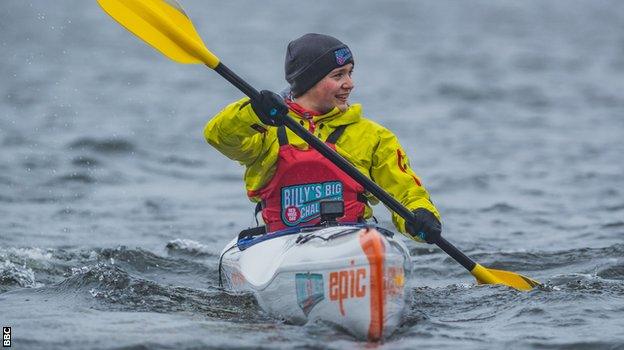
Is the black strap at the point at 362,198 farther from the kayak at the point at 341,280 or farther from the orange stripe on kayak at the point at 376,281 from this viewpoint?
the orange stripe on kayak at the point at 376,281

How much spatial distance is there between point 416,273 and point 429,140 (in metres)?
8.32

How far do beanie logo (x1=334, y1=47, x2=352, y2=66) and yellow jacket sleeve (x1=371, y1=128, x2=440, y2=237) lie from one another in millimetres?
470

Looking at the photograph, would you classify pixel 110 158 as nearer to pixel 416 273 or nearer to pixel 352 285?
pixel 416 273

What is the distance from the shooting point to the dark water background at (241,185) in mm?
6023

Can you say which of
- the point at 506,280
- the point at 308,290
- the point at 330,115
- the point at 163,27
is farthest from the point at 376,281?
the point at 163,27

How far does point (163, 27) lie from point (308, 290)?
6.41 feet

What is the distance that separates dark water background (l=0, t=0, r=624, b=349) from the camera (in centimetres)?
602

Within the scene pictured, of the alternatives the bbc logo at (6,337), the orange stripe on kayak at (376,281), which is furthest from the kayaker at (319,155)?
the bbc logo at (6,337)

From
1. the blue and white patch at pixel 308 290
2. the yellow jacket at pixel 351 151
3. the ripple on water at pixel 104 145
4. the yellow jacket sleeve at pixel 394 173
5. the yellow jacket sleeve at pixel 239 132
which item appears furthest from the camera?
the ripple on water at pixel 104 145

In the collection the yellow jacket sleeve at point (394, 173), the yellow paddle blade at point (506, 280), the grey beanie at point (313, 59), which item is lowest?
the yellow paddle blade at point (506, 280)

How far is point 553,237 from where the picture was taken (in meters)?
10.1

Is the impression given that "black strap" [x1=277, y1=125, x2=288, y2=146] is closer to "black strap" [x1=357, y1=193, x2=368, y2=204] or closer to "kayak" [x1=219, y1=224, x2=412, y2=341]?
"black strap" [x1=357, y1=193, x2=368, y2=204]

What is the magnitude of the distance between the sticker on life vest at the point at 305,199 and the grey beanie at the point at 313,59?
579 millimetres

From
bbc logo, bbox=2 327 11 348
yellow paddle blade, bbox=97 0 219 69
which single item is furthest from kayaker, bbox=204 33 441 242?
bbc logo, bbox=2 327 11 348
